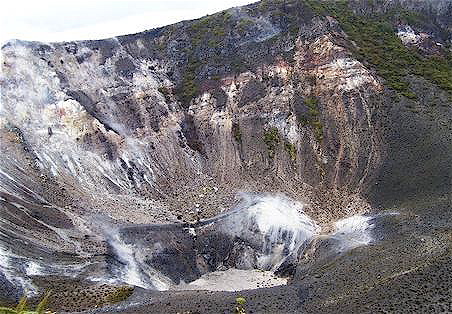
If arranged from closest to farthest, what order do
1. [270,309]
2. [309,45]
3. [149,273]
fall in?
[270,309] → [149,273] → [309,45]

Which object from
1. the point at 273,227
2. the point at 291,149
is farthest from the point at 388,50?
the point at 273,227

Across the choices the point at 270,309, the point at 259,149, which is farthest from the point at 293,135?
the point at 270,309

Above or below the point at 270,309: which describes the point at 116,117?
above

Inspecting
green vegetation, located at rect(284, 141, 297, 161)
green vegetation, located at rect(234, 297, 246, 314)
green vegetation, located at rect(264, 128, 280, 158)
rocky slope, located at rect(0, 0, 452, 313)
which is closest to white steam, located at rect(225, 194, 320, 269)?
rocky slope, located at rect(0, 0, 452, 313)

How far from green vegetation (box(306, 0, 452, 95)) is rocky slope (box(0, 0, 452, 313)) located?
0.89ft

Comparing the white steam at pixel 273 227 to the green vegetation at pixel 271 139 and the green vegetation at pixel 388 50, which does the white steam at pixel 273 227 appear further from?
the green vegetation at pixel 388 50

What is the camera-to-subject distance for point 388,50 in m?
83.2

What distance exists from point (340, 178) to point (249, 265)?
1710 cm

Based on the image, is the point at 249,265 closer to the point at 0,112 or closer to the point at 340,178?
the point at 340,178

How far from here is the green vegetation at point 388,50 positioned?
77812 mm

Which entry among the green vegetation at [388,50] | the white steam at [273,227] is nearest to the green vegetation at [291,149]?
the white steam at [273,227]

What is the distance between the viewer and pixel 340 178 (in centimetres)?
6881

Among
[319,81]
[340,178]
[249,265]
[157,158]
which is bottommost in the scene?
[249,265]

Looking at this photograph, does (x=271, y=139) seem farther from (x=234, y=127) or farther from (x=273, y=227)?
(x=273, y=227)
